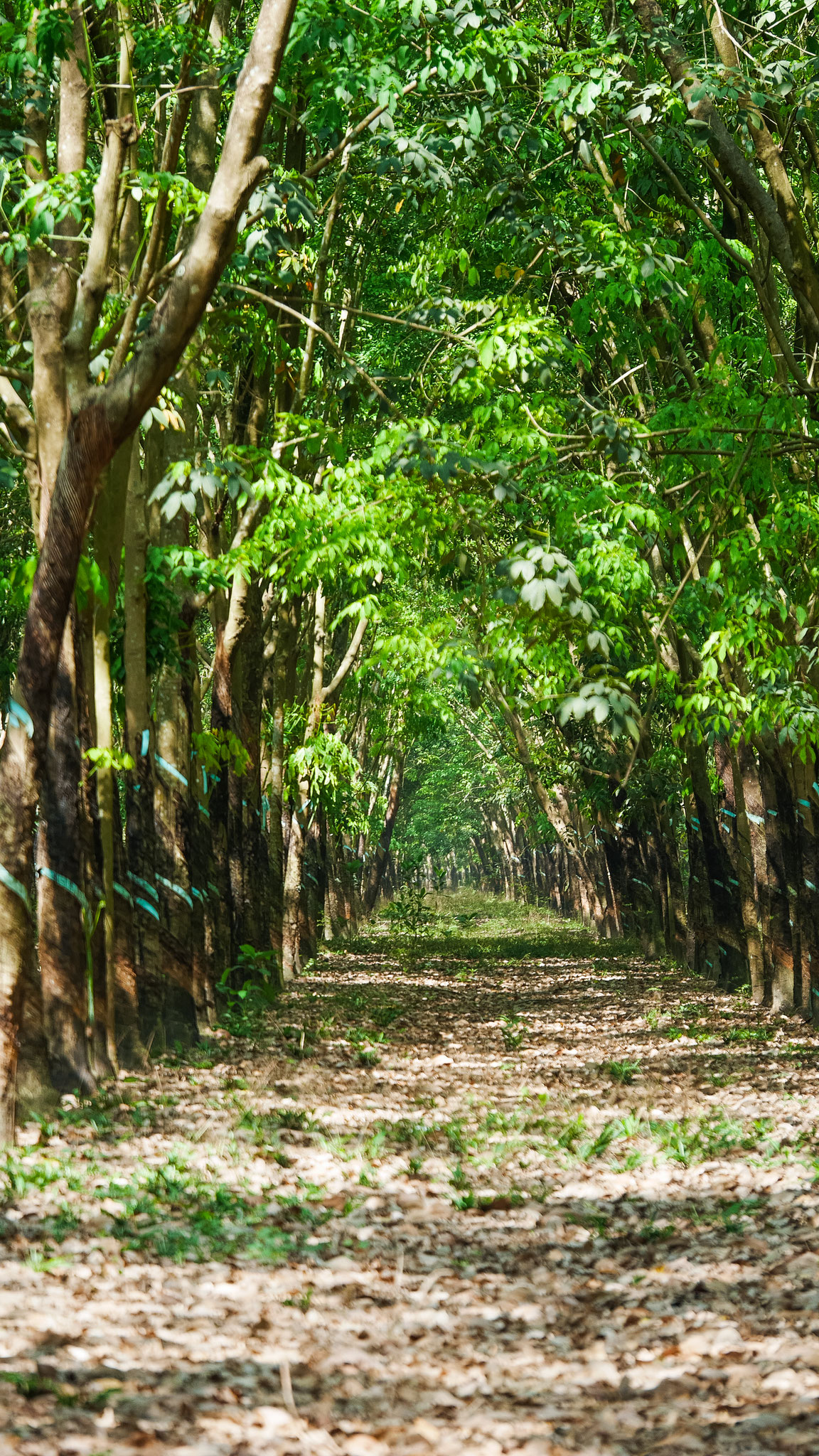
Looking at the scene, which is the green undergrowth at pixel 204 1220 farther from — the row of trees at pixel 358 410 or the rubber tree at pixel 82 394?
the row of trees at pixel 358 410

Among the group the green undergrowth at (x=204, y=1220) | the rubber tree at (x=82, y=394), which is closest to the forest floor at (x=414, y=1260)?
the green undergrowth at (x=204, y=1220)

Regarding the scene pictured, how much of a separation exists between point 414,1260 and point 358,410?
14397 millimetres

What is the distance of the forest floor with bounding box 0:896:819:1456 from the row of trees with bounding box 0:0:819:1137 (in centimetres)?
136

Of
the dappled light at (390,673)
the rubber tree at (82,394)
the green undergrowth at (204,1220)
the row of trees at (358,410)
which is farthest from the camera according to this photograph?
the row of trees at (358,410)

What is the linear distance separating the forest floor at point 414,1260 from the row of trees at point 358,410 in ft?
4.45

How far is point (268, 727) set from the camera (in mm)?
19422

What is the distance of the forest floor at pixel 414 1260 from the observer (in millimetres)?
4289

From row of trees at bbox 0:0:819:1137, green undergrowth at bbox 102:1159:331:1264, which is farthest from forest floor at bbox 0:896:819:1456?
row of trees at bbox 0:0:819:1137

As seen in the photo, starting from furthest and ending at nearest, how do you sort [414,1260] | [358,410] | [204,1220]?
[358,410]
[204,1220]
[414,1260]

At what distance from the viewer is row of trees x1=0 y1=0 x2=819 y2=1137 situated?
801cm

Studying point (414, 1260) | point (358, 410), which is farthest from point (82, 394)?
point (358, 410)

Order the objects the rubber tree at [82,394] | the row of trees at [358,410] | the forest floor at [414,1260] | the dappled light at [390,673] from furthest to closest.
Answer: the row of trees at [358,410], the rubber tree at [82,394], the dappled light at [390,673], the forest floor at [414,1260]

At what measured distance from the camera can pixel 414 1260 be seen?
624 cm

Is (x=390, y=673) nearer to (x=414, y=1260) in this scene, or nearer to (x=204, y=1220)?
(x=204, y=1220)
